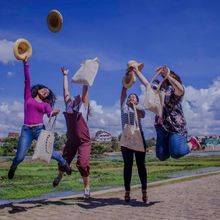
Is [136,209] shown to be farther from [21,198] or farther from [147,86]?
[21,198]

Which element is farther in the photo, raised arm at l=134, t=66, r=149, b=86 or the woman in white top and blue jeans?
the woman in white top and blue jeans

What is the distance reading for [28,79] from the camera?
6.57 meters

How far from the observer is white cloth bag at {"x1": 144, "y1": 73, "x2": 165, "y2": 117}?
630 centimetres

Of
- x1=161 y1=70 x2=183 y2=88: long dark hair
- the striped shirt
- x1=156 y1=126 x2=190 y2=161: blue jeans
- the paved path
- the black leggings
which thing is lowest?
the paved path

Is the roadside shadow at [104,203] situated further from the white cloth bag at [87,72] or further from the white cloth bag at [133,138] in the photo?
the white cloth bag at [87,72]

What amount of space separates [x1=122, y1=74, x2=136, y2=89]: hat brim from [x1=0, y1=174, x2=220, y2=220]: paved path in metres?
1.92

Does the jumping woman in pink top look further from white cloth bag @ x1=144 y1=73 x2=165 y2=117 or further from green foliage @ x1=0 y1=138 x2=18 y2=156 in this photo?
green foliage @ x1=0 y1=138 x2=18 y2=156

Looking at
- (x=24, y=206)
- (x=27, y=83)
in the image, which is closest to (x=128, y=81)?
(x=27, y=83)

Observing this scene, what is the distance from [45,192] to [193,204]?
388 cm

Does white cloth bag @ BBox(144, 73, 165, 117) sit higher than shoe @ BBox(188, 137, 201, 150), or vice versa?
white cloth bag @ BBox(144, 73, 165, 117)

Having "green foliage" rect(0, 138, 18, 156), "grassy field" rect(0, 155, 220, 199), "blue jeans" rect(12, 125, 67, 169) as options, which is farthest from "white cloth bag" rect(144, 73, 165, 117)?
"green foliage" rect(0, 138, 18, 156)

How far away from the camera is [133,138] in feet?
22.2

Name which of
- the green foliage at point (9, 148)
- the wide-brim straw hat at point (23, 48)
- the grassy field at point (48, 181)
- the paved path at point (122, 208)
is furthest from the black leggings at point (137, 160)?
the green foliage at point (9, 148)

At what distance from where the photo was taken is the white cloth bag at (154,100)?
20.7 ft
